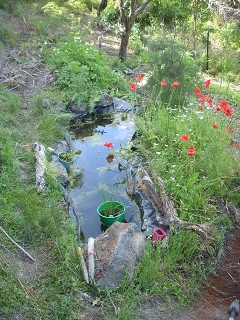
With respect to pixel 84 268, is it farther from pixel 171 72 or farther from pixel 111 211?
pixel 171 72

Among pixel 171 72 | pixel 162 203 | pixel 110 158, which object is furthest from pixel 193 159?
pixel 171 72

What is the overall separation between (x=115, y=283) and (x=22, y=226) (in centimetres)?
126

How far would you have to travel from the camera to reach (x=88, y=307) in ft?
10.5

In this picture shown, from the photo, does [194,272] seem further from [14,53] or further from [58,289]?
[14,53]

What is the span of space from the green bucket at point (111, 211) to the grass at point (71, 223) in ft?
1.52

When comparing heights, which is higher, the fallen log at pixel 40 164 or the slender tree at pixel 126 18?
the slender tree at pixel 126 18

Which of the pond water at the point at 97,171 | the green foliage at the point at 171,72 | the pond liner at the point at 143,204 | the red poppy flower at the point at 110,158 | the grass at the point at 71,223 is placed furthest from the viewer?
the green foliage at the point at 171,72

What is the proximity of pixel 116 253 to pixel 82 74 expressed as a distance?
5080mm

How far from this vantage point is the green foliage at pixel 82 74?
7.29 metres

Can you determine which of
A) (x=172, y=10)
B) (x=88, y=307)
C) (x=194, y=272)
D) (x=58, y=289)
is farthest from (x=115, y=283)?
(x=172, y=10)

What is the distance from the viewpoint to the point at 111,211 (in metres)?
4.42

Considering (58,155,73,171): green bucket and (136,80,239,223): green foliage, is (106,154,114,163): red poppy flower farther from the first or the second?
(58,155,73,171): green bucket

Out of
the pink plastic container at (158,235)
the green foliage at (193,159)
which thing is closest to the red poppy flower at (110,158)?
the green foliage at (193,159)

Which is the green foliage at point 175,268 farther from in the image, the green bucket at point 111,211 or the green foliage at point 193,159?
the green bucket at point 111,211
